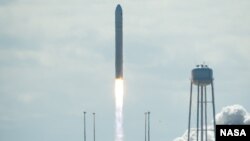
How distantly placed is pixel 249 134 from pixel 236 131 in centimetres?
163

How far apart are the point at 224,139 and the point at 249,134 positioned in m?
3.02

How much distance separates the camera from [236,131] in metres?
138

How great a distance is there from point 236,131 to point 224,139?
64.8 inches

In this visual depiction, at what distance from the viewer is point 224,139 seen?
138 metres

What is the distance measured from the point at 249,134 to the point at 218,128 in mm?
3772

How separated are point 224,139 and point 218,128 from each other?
144 cm

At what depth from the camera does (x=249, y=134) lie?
5472 inches

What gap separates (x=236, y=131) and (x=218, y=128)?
2147mm

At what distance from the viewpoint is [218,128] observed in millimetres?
138000
